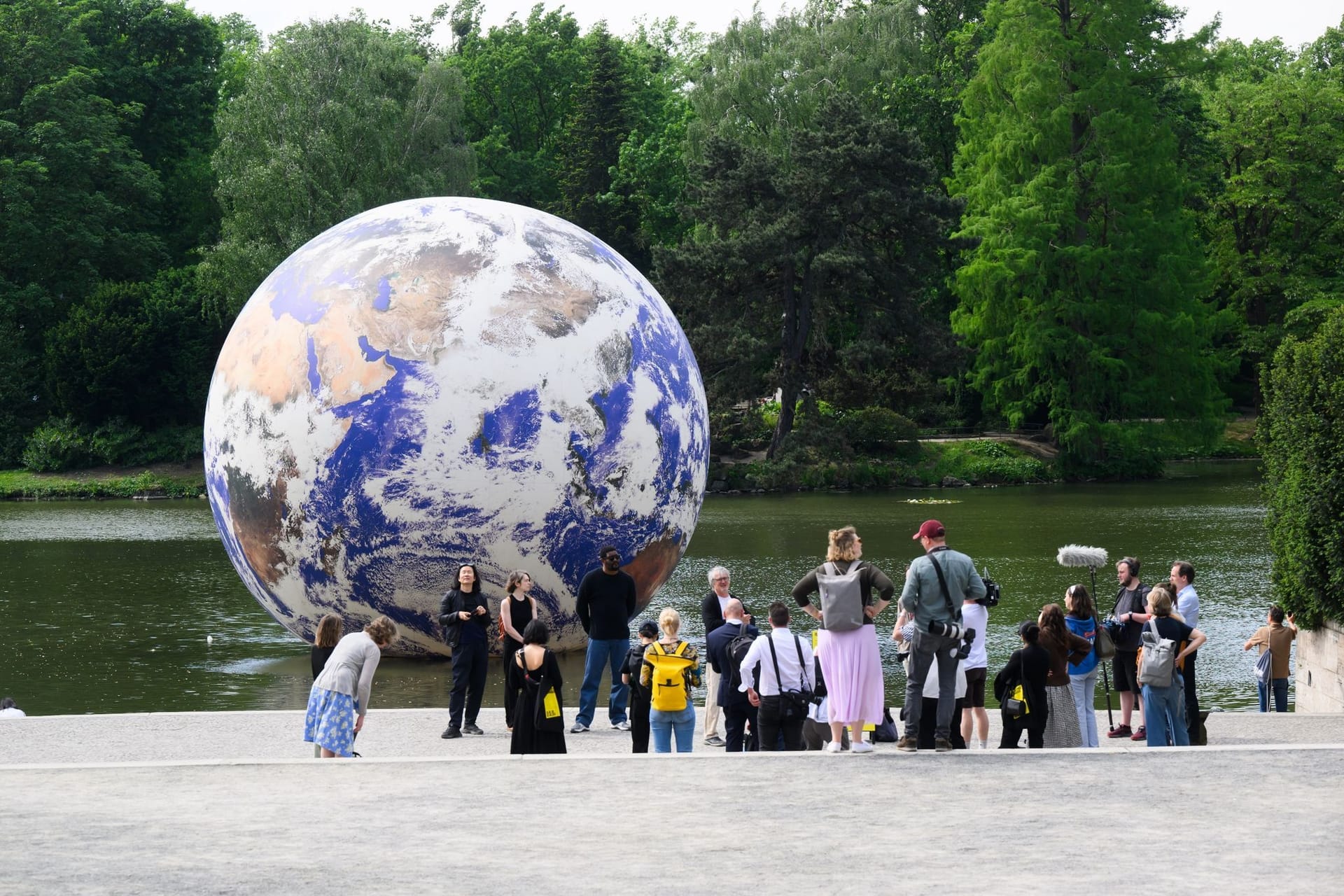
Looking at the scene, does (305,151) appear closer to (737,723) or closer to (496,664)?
(496,664)

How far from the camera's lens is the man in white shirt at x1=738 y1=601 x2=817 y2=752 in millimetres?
10516

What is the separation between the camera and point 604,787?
29.3 feet

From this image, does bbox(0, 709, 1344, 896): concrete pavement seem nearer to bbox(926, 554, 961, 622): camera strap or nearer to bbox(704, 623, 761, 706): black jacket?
bbox(926, 554, 961, 622): camera strap

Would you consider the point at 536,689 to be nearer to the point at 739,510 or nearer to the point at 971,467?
the point at 739,510

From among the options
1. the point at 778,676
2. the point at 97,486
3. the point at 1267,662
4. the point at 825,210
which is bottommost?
the point at 97,486

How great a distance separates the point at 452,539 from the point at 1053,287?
1575 inches

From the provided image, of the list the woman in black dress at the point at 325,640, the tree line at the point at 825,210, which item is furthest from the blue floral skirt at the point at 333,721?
the tree line at the point at 825,210

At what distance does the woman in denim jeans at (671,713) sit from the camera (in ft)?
35.9

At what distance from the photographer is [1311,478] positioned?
14203mm

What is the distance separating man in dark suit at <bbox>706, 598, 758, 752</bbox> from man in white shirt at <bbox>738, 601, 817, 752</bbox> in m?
0.41

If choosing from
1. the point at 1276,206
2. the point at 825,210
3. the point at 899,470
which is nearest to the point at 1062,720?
the point at 899,470

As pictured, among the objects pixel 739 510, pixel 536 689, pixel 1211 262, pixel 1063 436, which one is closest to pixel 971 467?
pixel 1063 436

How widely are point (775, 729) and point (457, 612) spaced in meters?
3.13

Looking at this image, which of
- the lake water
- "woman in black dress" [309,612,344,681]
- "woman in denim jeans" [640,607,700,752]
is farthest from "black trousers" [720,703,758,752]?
"woman in black dress" [309,612,344,681]
